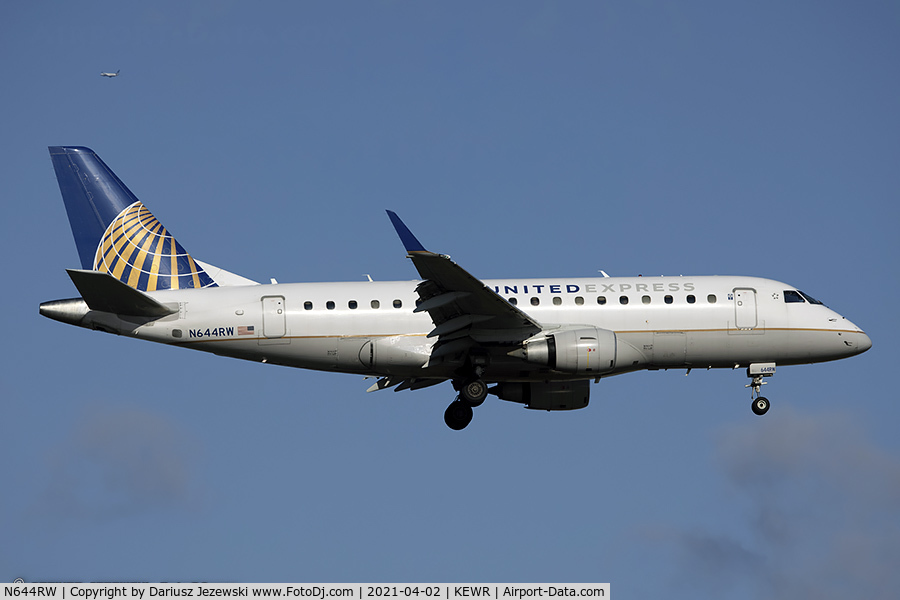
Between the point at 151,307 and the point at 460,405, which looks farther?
the point at 460,405

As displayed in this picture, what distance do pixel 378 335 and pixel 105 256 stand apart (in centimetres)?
1097

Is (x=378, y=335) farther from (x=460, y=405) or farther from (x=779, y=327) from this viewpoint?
(x=779, y=327)

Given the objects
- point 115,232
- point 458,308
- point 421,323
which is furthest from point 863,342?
point 115,232

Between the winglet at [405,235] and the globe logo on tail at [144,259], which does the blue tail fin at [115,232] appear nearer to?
the globe logo on tail at [144,259]

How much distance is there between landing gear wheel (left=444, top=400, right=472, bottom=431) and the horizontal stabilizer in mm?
10639

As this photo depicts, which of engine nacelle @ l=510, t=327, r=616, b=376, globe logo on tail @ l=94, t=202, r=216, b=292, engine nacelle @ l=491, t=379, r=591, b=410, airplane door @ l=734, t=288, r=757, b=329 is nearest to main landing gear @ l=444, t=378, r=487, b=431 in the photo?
engine nacelle @ l=491, t=379, r=591, b=410

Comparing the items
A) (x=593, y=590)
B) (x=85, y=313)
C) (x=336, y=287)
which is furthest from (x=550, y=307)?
(x=85, y=313)

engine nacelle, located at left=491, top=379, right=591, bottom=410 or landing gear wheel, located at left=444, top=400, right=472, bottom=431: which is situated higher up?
engine nacelle, located at left=491, top=379, right=591, bottom=410

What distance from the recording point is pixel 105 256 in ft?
158

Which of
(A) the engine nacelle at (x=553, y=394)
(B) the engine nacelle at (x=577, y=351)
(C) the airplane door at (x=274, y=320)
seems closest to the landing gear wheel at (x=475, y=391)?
(B) the engine nacelle at (x=577, y=351)

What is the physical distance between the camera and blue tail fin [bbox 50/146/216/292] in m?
48.1

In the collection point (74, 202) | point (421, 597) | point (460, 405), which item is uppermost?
point (74, 202)

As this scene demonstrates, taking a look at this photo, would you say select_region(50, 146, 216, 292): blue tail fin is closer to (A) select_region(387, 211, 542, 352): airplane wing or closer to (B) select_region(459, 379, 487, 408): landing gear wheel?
(A) select_region(387, 211, 542, 352): airplane wing

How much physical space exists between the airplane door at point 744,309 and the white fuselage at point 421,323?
4 cm
